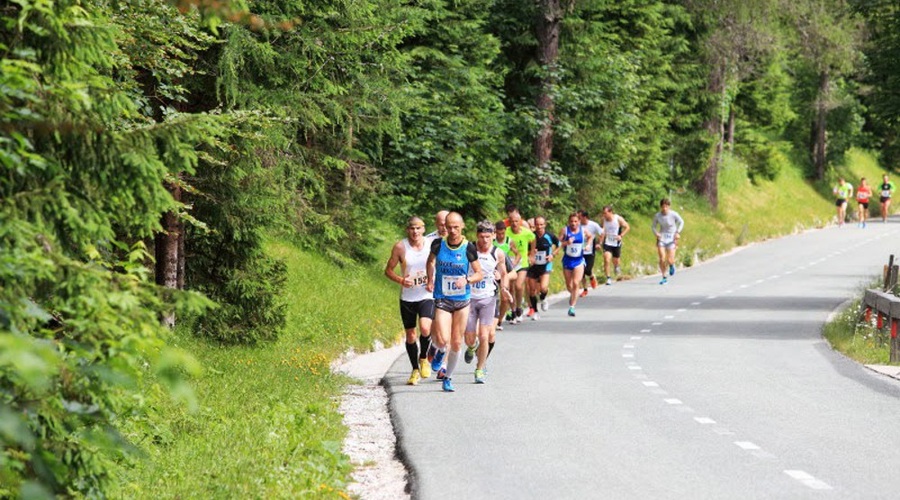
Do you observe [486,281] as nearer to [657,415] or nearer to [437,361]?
[437,361]

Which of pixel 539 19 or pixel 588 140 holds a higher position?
pixel 539 19

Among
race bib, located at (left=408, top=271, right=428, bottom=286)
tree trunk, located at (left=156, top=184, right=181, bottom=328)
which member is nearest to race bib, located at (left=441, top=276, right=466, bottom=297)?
race bib, located at (left=408, top=271, right=428, bottom=286)

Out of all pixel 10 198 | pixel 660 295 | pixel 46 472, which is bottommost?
pixel 660 295

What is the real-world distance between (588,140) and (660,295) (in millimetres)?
6315

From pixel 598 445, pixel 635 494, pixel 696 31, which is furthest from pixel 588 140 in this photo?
pixel 635 494

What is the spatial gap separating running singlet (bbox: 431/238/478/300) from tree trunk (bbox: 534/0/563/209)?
1856 cm

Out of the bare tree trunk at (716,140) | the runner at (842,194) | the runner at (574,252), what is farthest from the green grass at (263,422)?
the runner at (842,194)

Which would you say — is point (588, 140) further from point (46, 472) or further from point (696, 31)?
point (46, 472)

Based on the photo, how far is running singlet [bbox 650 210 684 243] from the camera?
32.6 meters

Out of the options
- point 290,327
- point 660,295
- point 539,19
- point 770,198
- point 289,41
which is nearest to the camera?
point 289,41

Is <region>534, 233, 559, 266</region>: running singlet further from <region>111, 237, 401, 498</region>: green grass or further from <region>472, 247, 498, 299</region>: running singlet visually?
<region>472, 247, 498, 299</region>: running singlet

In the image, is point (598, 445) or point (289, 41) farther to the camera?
point (289, 41)

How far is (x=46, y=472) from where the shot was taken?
483 cm

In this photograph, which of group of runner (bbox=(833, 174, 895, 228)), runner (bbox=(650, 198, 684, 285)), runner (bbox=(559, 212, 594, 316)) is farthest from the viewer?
group of runner (bbox=(833, 174, 895, 228))
